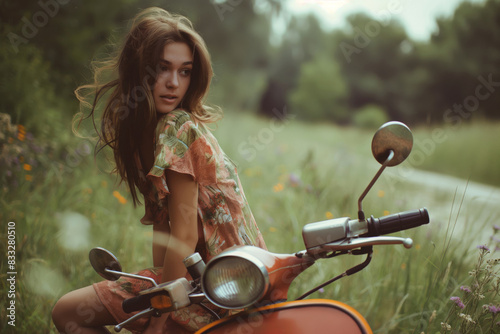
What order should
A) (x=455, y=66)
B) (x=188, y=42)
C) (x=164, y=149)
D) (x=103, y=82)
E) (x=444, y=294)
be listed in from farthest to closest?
(x=455, y=66)
(x=444, y=294)
(x=103, y=82)
(x=188, y=42)
(x=164, y=149)

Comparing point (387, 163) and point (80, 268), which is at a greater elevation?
point (387, 163)

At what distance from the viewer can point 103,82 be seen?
191 cm

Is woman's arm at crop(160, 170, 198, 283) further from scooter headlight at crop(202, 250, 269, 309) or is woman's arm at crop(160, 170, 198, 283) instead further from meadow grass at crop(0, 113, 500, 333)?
meadow grass at crop(0, 113, 500, 333)

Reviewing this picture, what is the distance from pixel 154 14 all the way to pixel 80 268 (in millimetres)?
1756

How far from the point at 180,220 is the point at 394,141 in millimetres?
725

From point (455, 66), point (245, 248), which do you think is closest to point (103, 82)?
point (245, 248)

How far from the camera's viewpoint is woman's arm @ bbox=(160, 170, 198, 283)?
1.37m

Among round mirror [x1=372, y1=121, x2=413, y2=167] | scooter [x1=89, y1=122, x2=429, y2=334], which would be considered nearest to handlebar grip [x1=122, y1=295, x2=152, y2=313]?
scooter [x1=89, y1=122, x2=429, y2=334]

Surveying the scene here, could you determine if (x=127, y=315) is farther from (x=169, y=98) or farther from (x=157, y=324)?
(x=169, y=98)

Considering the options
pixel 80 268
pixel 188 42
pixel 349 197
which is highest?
pixel 188 42

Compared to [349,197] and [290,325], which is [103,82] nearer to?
[290,325]

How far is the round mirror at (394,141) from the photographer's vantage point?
107 centimetres

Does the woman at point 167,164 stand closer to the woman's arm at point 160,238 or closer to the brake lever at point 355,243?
the woman's arm at point 160,238

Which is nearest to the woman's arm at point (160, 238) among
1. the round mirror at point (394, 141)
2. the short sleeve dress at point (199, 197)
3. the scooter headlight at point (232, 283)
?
the short sleeve dress at point (199, 197)
